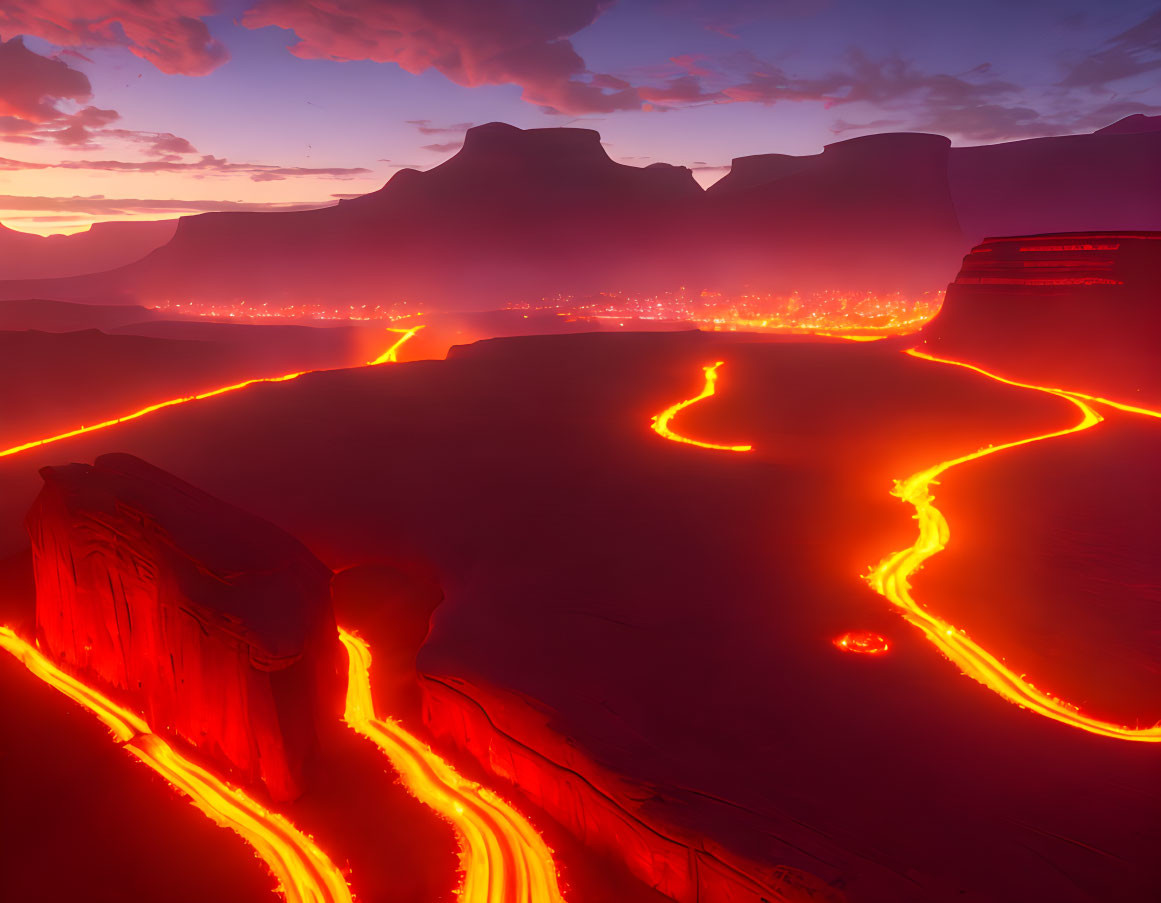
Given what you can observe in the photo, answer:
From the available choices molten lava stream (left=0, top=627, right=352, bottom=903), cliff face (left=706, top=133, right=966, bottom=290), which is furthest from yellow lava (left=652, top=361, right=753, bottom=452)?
cliff face (left=706, top=133, right=966, bottom=290)

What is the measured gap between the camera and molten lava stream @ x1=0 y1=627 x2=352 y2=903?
6078 millimetres

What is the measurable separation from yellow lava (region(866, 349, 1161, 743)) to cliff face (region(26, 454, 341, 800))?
738 cm

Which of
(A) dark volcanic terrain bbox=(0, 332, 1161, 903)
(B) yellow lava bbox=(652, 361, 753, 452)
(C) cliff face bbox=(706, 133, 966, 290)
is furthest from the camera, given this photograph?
(C) cliff face bbox=(706, 133, 966, 290)

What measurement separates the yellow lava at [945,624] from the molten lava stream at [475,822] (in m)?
5.08

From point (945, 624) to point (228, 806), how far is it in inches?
336

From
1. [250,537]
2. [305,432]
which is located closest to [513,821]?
[250,537]

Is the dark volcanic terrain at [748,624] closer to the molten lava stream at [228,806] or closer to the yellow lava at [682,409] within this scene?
the molten lava stream at [228,806]

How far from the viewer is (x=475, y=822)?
6629mm

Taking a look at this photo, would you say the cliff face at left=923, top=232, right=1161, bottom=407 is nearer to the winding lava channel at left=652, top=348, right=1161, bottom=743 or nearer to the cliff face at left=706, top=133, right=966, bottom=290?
the winding lava channel at left=652, top=348, right=1161, bottom=743

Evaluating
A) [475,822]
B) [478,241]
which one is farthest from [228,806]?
[478,241]

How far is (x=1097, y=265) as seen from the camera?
19.3 meters

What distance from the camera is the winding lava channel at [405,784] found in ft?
19.6

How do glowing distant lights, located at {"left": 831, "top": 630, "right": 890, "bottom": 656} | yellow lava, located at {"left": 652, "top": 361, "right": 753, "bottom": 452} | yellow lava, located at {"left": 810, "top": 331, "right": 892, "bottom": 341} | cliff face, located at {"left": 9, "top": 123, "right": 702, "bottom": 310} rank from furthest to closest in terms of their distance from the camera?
1. cliff face, located at {"left": 9, "top": 123, "right": 702, "bottom": 310}
2. yellow lava, located at {"left": 810, "top": 331, "right": 892, "bottom": 341}
3. yellow lava, located at {"left": 652, "top": 361, "right": 753, "bottom": 452}
4. glowing distant lights, located at {"left": 831, "top": 630, "right": 890, "bottom": 656}

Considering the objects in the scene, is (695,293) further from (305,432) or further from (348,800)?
(348,800)
